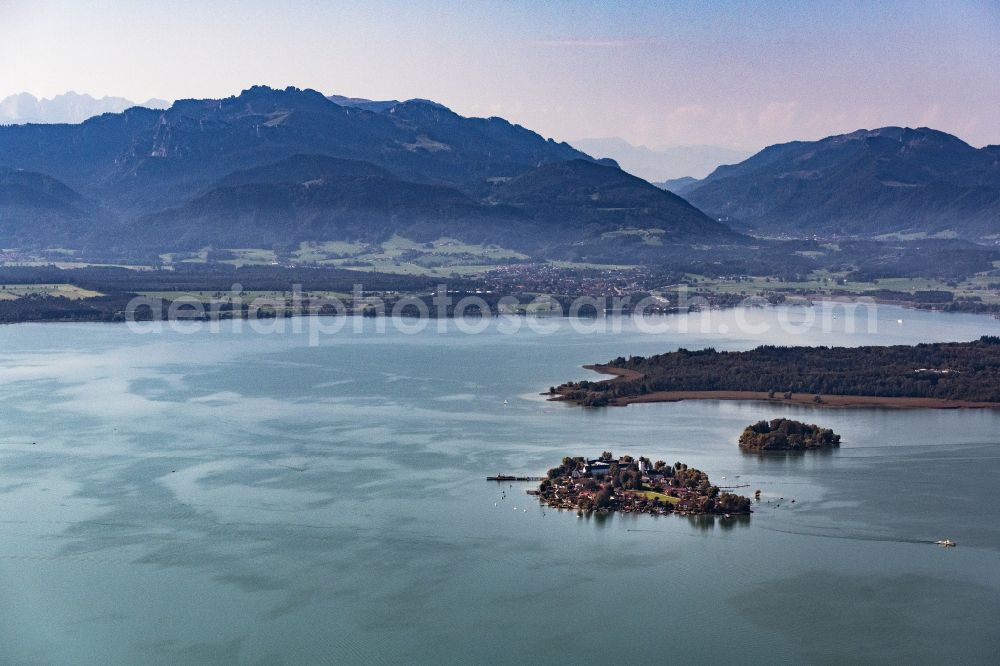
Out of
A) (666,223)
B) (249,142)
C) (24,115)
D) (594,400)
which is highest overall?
(24,115)

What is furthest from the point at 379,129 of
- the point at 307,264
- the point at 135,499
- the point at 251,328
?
the point at 135,499

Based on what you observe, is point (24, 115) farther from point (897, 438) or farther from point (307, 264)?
point (897, 438)

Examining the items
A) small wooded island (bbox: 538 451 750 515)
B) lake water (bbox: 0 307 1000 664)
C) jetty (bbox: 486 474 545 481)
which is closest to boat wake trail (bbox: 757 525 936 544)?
lake water (bbox: 0 307 1000 664)

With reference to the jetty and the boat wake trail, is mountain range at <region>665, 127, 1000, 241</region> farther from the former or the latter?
the boat wake trail

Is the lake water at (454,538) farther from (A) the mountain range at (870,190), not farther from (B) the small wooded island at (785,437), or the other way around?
(A) the mountain range at (870,190)

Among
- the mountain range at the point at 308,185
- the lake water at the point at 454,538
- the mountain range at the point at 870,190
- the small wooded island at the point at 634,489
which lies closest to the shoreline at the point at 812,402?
the lake water at the point at 454,538

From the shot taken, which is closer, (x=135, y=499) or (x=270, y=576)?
(x=270, y=576)
